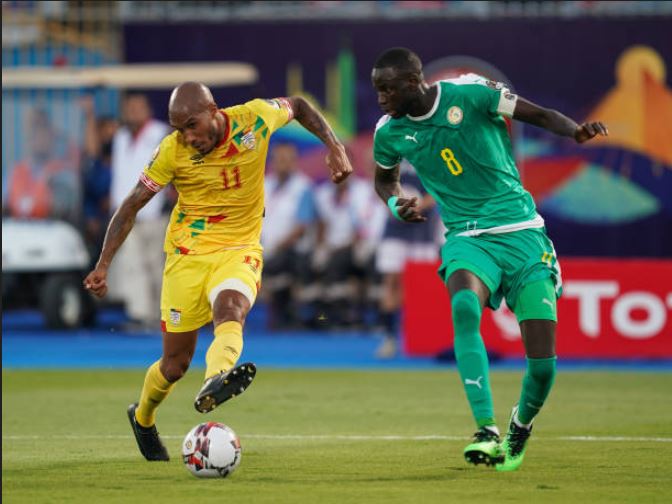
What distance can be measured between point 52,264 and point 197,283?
37.6 ft

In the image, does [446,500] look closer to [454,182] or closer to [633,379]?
[454,182]

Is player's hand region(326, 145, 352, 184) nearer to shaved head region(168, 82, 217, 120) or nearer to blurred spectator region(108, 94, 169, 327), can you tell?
shaved head region(168, 82, 217, 120)

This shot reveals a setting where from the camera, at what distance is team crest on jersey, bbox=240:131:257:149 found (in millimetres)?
8758

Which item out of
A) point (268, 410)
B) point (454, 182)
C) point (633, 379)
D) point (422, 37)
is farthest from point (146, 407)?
point (422, 37)

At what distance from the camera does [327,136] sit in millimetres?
8984

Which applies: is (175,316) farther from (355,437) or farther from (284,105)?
(355,437)

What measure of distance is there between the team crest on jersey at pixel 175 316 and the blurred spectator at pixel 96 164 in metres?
12.5

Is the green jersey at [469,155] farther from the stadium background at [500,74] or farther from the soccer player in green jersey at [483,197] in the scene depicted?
the stadium background at [500,74]

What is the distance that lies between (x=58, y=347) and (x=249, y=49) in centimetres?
578

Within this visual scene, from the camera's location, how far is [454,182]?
849cm

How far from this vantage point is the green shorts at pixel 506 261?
8273mm

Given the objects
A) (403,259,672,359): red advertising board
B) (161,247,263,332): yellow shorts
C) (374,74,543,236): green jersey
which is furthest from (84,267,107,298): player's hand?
(403,259,672,359): red advertising board

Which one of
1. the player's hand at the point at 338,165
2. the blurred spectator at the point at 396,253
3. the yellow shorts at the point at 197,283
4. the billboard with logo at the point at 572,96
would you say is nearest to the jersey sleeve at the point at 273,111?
the player's hand at the point at 338,165

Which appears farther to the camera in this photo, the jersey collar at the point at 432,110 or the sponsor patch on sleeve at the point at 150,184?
the sponsor patch on sleeve at the point at 150,184
